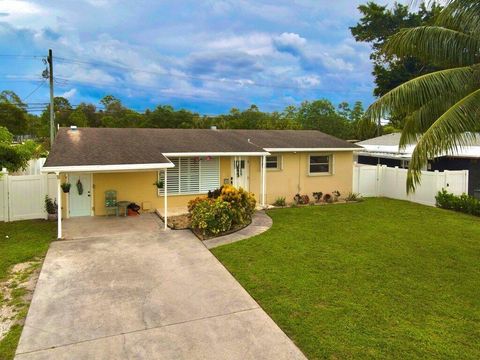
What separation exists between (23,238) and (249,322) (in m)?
8.10

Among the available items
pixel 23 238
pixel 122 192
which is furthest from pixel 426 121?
pixel 23 238

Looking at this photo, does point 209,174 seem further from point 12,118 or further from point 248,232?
point 12,118

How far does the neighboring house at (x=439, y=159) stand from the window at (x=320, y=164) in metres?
2.97

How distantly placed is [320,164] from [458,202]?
238 inches

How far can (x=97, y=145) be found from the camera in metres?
13.5

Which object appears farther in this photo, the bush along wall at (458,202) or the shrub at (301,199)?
the shrub at (301,199)

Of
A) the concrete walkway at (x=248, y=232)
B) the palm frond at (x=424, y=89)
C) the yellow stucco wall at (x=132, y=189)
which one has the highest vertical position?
the palm frond at (x=424, y=89)

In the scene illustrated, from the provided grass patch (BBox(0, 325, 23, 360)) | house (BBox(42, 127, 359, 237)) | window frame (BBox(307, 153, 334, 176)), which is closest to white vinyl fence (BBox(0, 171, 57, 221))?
house (BBox(42, 127, 359, 237))

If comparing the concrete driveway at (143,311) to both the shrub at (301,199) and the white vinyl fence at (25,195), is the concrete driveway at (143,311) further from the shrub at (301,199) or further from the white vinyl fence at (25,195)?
the shrub at (301,199)

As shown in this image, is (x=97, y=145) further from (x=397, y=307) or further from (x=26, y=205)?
(x=397, y=307)

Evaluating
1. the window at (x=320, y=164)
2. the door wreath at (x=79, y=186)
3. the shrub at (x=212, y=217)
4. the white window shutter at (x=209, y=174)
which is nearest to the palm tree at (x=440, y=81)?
the shrub at (x=212, y=217)

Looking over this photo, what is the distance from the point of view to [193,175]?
15344mm

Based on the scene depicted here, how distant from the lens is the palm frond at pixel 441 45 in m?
9.41

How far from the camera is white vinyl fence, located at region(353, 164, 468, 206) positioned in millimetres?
16891
